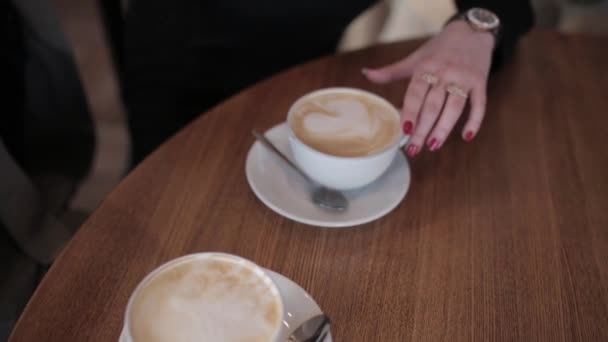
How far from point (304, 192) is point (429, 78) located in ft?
0.83

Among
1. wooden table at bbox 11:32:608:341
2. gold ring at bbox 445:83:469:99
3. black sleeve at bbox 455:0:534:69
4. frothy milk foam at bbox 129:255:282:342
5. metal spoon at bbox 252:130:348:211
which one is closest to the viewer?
frothy milk foam at bbox 129:255:282:342

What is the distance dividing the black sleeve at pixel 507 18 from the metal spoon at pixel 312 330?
2.02ft

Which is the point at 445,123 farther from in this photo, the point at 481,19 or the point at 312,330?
the point at 312,330

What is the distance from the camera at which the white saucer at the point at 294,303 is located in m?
0.53

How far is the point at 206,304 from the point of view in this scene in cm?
49

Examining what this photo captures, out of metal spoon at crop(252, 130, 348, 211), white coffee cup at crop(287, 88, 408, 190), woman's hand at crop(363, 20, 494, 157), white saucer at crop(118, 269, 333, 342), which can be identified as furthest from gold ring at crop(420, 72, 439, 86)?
white saucer at crop(118, 269, 333, 342)

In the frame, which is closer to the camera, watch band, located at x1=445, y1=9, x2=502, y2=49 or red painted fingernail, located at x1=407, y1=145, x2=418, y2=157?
red painted fingernail, located at x1=407, y1=145, x2=418, y2=157

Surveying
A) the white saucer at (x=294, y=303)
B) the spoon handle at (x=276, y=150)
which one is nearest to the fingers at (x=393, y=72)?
the spoon handle at (x=276, y=150)

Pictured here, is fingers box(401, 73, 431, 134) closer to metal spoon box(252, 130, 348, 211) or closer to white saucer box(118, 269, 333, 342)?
metal spoon box(252, 130, 348, 211)

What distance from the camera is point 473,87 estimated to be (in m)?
0.82

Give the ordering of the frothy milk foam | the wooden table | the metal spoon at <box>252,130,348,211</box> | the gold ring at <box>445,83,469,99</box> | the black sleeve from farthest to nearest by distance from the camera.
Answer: the black sleeve, the gold ring at <box>445,83,469,99</box>, the metal spoon at <box>252,130,348,211</box>, the wooden table, the frothy milk foam

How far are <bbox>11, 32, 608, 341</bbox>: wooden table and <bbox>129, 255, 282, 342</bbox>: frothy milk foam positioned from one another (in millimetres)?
95

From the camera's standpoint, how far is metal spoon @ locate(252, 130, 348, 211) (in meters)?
0.69

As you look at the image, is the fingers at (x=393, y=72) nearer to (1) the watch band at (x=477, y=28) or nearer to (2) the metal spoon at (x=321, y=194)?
(1) the watch band at (x=477, y=28)
